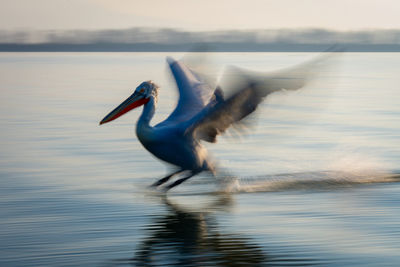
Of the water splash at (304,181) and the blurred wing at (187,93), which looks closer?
the blurred wing at (187,93)

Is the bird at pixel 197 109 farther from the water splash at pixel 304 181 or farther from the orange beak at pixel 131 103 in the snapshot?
the water splash at pixel 304 181

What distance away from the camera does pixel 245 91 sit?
8.21 m

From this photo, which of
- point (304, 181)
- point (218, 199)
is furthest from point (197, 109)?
point (304, 181)

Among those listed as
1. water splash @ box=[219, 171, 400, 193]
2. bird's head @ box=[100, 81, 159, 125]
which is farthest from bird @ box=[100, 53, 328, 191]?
water splash @ box=[219, 171, 400, 193]

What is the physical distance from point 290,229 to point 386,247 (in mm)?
947

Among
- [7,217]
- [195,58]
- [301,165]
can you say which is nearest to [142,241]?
[7,217]

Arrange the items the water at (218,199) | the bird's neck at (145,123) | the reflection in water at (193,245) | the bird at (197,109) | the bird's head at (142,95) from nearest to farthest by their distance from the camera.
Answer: the reflection in water at (193,245)
the water at (218,199)
the bird at (197,109)
the bird's neck at (145,123)
the bird's head at (142,95)

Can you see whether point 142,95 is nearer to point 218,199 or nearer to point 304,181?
point 218,199

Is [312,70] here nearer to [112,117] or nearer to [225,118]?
[225,118]

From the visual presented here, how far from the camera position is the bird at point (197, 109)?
810cm

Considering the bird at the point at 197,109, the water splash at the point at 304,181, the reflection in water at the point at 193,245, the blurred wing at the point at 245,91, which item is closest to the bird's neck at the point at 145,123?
the bird at the point at 197,109

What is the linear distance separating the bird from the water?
17cm

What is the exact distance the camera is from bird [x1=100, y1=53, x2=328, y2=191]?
810 cm

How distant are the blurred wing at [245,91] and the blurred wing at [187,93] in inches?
20.0
